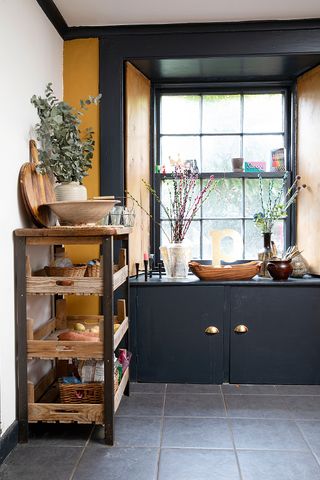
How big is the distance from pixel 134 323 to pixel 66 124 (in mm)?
1394

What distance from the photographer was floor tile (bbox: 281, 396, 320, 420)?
9.56 ft

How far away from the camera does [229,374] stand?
3.50m

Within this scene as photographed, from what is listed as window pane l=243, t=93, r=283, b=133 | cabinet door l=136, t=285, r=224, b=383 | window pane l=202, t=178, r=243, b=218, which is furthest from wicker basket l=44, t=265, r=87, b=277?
window pane l=243, t=93, r=283, b=133

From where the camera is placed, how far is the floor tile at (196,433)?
2.57m

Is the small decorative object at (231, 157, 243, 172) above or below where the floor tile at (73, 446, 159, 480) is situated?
above

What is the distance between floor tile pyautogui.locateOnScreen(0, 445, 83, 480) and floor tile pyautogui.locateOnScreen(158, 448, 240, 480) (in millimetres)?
429

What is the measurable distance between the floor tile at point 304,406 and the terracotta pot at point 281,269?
2.67 ft

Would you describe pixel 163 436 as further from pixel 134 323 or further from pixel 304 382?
pixel 304 382

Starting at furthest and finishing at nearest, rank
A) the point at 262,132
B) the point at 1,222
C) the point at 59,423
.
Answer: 1. the point at 262,132
2. the point at 59,423
3. the point at 1,222

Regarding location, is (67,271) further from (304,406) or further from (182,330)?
(304,406)

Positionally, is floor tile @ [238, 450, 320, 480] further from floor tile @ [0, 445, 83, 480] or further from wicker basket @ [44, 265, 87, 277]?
wicker basket @ [44, 265, 87, 277]

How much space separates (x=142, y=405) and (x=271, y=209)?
70.1 inches

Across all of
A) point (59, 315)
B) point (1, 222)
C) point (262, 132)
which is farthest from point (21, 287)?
point (262, 132)

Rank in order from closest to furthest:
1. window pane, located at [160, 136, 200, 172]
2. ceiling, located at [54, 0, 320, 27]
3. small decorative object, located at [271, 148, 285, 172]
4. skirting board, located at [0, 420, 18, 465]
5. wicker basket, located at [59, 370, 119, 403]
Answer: skirting board, located at [0, 420, 18, 465] < wicker basket, located at [59, 370, 119, 403] < ceiling, located at [54, 0, 320, 27] < small decorative object, located at [271, 148, 285, 172] < window pane, located at [160, 136, 200, 172]
